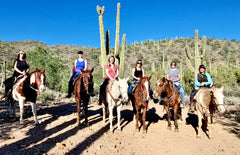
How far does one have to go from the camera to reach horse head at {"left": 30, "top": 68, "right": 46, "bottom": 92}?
6052mm

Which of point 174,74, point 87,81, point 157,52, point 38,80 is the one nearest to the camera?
point 38,80

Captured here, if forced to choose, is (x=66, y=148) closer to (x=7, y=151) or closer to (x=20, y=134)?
(x=7, y=151)

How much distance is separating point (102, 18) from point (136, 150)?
1231 centimetres

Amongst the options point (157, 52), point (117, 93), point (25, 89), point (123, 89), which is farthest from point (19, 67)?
point (157, 52)

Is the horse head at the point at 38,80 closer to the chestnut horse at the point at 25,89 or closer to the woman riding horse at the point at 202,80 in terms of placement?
the chestnut horse at the point at 25,89

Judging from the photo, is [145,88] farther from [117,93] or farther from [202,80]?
[202,80]

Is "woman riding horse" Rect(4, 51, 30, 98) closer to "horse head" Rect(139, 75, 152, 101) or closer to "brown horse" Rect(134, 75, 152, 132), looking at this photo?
"brown horse" Rect(134, 75, 152, 132)

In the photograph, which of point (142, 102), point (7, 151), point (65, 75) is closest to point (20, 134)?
point (7, 151)

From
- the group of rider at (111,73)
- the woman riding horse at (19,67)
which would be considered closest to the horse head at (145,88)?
the group of rider at (111,73)

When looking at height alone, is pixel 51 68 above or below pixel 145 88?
above

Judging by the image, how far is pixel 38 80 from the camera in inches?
242

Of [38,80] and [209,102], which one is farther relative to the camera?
[38,80]

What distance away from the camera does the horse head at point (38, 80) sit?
6052mm

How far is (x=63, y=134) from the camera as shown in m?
5.70
